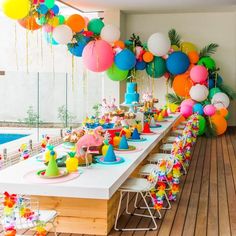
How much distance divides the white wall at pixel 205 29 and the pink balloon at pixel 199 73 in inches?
64.2

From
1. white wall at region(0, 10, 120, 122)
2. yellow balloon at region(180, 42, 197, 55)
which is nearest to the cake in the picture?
white wall at region(0, 10, 120, 122)

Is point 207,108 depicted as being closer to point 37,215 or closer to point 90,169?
point 90,169

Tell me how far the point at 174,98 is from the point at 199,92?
4.58ft

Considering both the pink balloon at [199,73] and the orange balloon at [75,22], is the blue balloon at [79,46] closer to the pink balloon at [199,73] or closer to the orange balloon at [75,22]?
the orange balloon at [75,22]

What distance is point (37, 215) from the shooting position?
10.4 ft

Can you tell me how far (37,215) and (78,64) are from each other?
7593mm

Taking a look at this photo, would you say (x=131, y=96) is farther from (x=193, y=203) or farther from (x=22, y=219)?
(x=22, y=219)

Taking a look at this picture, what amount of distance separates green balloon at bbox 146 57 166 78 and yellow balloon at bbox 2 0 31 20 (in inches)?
200

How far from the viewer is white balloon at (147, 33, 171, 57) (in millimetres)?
9484

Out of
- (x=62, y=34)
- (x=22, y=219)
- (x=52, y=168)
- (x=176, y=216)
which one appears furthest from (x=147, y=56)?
(x=22, y=219)

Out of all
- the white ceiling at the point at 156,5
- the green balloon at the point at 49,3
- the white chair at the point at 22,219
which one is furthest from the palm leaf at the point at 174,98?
the white chair at the point at 22,219

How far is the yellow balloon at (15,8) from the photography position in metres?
5.09

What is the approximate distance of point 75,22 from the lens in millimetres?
→ 8125

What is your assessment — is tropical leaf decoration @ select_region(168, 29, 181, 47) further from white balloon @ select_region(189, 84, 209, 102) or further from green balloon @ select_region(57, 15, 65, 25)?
green balloon @ select_region(57, 15, 65, 25)
